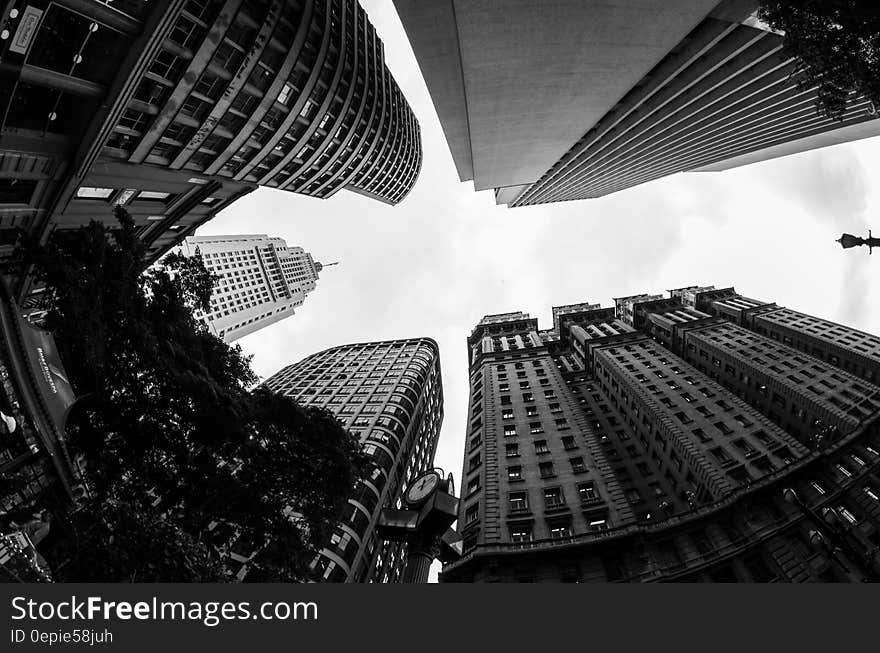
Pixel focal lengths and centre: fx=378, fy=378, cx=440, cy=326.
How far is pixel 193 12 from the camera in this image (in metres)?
19.7

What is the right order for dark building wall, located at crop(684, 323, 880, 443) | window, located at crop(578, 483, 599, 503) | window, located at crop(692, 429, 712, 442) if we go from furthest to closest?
dark building wall, located at crop(684, 323, 880, 443)
window, located at crop(692, 429, 712, 442)
window, located at crop(578, 483, 599, 503)

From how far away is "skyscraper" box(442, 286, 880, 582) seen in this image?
25.2 m

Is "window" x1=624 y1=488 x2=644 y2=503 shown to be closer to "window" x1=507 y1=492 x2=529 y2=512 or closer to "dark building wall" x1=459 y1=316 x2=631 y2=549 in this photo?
"dark building wall" x1=459 y1=316 x2=631 y2=549

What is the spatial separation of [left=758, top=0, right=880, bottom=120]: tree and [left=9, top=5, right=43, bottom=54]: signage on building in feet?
80.3

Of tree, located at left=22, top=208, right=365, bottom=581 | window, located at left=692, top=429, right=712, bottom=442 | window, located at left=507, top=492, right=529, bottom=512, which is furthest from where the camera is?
window, located at left=692, top=429, right=712, bottom=442

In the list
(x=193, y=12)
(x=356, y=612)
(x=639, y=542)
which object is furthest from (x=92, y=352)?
(x=639, y=542)

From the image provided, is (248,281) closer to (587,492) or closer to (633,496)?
(587,492)

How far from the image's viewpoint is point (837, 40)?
33.3ft

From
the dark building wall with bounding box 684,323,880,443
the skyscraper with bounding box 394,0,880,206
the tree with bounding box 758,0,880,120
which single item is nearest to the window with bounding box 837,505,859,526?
the dark building wall with bounding box 684,323,880,443

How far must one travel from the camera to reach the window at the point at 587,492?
101 ft

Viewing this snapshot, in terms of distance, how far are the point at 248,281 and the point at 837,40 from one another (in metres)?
139

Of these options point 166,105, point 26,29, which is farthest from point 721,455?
point 26,29

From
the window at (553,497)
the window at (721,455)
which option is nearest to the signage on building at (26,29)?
the window at (553,497)

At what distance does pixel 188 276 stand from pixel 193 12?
13731 mm
